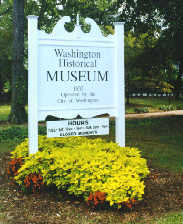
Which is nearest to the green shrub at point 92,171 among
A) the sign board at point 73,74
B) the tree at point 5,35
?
the sign board at point 73,74

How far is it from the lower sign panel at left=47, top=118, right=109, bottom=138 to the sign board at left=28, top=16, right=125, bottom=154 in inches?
4.2

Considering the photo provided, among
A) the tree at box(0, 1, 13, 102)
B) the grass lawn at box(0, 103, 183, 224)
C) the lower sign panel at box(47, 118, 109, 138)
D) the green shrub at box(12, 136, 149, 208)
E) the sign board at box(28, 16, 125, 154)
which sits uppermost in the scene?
the tree at box(0, 1, 13, 102)

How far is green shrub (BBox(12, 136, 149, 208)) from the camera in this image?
153 inches

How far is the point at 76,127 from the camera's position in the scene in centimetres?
509

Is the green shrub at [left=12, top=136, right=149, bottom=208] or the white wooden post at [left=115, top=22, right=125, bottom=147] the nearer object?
the green shrub at [left=12, top=136, right=149, bottom=208]

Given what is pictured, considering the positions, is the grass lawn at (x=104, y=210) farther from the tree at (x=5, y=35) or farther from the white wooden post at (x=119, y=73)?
the tree at (x=5, y=35)

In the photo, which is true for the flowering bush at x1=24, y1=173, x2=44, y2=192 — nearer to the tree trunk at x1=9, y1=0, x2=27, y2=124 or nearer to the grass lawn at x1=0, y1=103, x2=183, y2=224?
the grass lawn at x1=0, y1=103, x2=183, y2=224

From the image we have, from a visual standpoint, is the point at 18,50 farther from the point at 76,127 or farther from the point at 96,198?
the point at 96,198

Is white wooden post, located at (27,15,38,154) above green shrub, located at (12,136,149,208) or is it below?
above

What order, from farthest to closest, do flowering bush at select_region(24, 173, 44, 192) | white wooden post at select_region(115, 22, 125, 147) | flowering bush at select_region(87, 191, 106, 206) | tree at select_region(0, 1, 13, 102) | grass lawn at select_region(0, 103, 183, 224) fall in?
tree at select_region(0, 1, 13, 102) < white wooden post at select_region(115, 22, 125, 147) < flowering bush at select_region(24, 173, 44, 192) < flowering bush at select_region(87, 191, 106, 206) < grass lawn at select_region(0, 103, 183, 224)

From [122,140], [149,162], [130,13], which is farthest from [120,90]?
[130,13]

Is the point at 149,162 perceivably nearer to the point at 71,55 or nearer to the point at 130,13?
the point at 71,55

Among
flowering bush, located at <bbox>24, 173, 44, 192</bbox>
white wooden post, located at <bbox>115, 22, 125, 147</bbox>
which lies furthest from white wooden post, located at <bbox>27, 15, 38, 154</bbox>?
white wooden post, located at <bbox>115, 22, 125, 147</bbox>

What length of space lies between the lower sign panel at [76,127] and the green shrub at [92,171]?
0.87 ft
